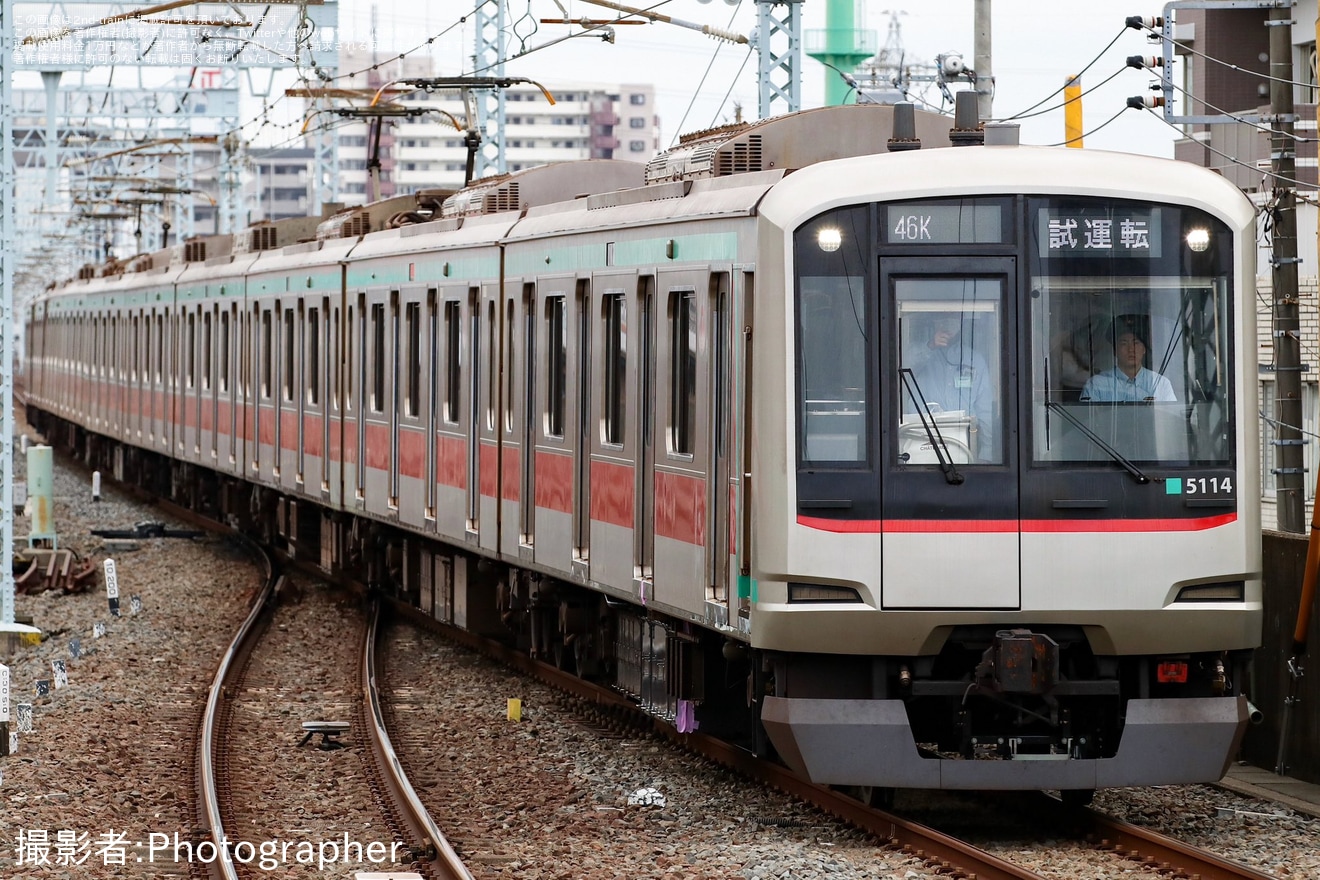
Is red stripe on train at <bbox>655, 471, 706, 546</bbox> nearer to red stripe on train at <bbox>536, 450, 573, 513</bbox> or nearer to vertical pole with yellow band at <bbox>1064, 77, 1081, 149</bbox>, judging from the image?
red stripe on train at <bbox>536, 450, 573, 513</bbox>

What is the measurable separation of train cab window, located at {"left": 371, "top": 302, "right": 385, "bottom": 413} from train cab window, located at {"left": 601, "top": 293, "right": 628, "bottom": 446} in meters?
5.21

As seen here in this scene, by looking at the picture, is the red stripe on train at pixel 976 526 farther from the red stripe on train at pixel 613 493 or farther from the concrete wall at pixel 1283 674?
the red stripe on train at pixel 613 493

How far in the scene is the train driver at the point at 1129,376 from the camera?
27.2ft

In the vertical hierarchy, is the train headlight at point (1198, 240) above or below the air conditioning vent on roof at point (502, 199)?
below

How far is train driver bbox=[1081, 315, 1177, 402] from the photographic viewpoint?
8305mm

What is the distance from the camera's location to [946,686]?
8312 mm

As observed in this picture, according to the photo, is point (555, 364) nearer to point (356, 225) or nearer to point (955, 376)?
point (955, 376)

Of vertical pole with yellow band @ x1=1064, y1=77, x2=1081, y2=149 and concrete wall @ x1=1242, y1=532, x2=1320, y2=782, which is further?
vertical pole with yellow band @ x1=1064, y1=77, x2=1081, y2=149

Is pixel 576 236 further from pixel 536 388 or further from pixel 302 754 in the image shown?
pixel 302 754

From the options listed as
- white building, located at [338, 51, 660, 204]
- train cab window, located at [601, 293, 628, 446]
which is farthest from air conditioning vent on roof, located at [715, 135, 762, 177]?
white building, located at [338, 51, 660, 204]

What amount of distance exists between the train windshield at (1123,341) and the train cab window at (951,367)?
16 cm

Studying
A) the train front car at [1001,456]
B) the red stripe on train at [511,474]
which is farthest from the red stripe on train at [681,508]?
the red stripe on train at [511,474]

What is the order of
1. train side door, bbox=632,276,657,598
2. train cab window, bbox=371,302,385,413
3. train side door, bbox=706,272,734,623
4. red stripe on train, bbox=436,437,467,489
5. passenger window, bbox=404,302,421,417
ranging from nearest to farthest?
train side door, bbox=706,272,734,623 < train side door, bbox=632,276,657,598 < red stripe on train, bbox=436,437,467,489 < passenger window, bbox=404,302,421,417 < train cab window, bbox=371,302,385,413

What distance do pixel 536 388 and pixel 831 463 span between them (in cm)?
396
